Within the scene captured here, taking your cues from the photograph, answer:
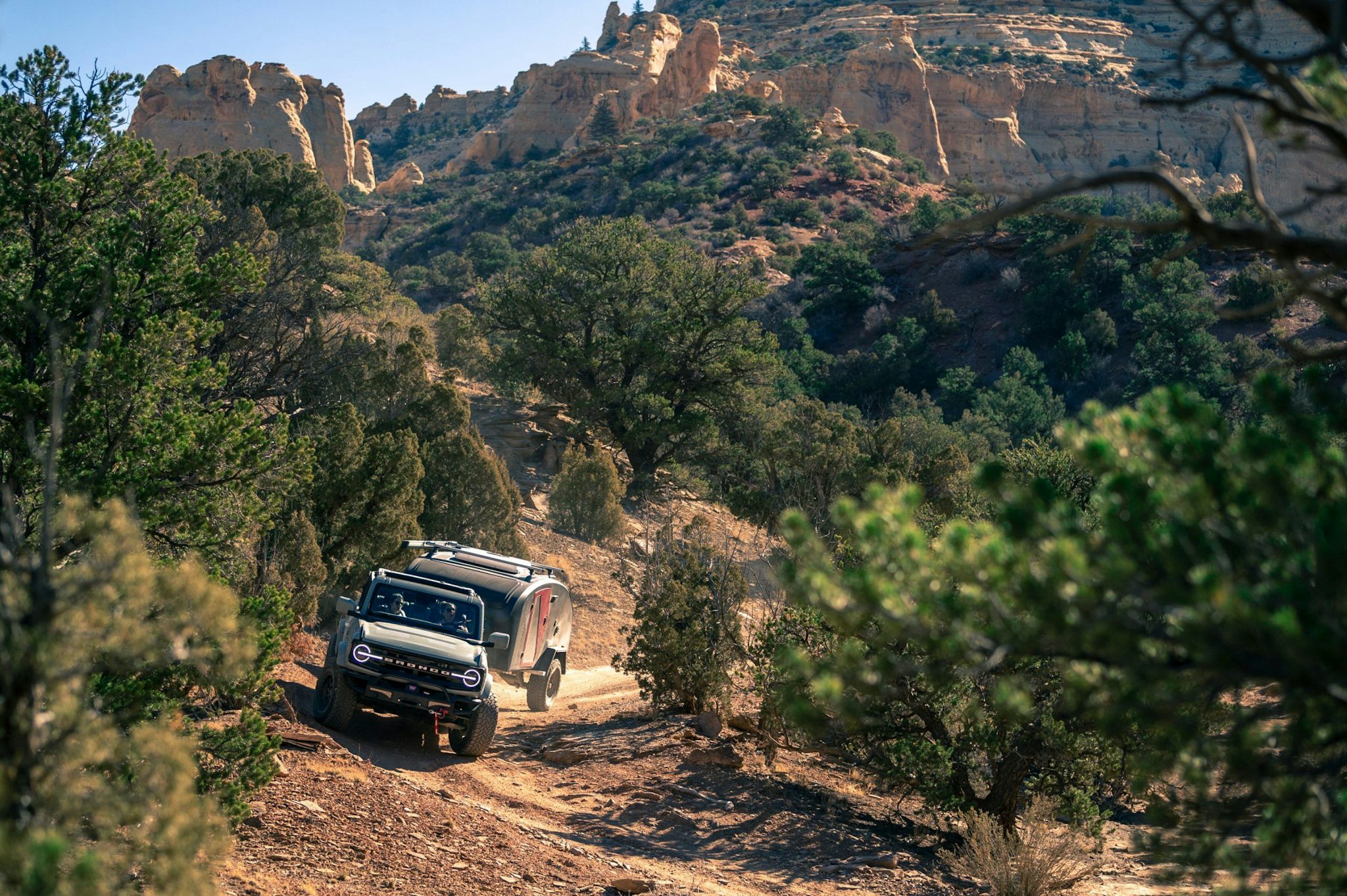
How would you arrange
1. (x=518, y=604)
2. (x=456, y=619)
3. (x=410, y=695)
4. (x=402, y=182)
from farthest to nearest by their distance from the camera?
(x=402, y=182), (x=518, y=604), (x=456, y=619), (x=410, y=695)

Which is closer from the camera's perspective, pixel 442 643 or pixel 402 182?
pixel 442 643

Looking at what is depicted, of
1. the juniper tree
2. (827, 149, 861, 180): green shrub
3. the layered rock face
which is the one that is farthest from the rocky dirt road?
the juniper tree

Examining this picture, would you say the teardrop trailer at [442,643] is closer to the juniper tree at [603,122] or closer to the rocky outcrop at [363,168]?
the juniper tree at [603,122]

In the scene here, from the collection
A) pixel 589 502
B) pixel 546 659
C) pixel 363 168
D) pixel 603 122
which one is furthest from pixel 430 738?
pixel 363 168

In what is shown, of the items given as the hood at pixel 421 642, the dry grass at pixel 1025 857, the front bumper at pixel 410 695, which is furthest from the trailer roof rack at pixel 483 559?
the dry grass at pixel 1025 857

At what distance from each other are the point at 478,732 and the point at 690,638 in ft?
9.06

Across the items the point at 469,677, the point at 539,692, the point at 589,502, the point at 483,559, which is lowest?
the point at 539,692

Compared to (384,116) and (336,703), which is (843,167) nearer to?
(336,703)

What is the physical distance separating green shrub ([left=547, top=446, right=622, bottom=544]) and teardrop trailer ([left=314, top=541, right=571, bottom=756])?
10.7 m

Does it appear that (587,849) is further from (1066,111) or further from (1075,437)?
(1066,111)

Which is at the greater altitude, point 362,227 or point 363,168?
point 363,168

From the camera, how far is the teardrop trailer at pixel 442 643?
10.9m

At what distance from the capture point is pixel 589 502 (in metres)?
25.3

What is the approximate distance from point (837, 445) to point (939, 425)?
787cm
